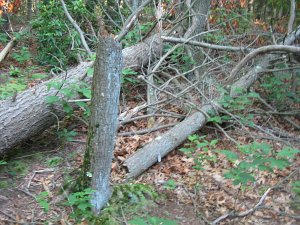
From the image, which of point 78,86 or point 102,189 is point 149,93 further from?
point 102,189

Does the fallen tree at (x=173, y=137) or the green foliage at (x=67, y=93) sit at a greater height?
the green foliage at (x=67, y=93)

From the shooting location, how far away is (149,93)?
6.32m

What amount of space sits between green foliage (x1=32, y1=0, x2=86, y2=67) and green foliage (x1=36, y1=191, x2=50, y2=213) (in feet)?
14.2

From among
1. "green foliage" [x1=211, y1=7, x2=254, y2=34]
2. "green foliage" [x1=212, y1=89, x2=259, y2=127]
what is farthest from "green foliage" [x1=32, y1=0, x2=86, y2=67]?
"green foliage" [x1=212, y1=89, x2=259, y2=127]

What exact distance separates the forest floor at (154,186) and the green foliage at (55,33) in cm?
300

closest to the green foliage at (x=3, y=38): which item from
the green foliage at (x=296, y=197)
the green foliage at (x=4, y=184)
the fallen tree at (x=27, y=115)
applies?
the fallen tree at (x=27, y=115)

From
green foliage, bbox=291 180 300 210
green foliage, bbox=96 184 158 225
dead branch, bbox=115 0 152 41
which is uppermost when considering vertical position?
dead branch, bbox=115 0 152 41

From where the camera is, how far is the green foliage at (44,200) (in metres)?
3.78

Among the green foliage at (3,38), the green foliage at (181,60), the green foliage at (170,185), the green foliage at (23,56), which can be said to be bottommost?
the green foliage at (170,185)

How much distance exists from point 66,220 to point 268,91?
14.3ft

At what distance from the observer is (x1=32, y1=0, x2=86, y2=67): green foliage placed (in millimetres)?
8000

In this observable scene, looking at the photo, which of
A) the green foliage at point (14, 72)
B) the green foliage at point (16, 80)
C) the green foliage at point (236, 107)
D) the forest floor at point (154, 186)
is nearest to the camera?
the forest floor at point (154, 186)

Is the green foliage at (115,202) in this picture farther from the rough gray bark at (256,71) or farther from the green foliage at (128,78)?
the rough gray bark at (256,71)

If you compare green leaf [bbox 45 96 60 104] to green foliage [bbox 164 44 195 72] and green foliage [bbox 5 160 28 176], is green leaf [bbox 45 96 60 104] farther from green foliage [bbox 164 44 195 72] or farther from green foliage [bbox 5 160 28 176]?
green foliage [bbox 164 44 195 72]
